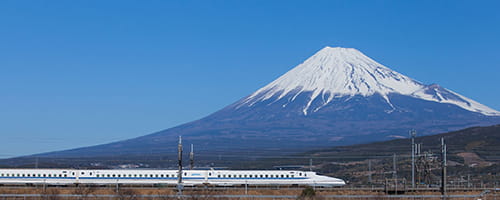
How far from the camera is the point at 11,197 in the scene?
76.4m

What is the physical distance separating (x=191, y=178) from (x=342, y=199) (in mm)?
22899

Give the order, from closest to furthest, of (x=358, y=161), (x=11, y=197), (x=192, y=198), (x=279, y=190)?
(x=192, y=198) → (x=11, y=197) → (x=279, y=190) → (x=358, y=161)

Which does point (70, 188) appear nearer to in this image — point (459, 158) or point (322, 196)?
point (322, 196)

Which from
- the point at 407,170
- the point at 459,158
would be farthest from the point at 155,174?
the point at 459,158

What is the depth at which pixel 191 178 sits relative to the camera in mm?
94312

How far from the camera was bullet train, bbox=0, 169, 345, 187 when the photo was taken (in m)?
94.4

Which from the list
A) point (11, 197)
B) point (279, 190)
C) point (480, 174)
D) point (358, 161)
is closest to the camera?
point (11, 197)

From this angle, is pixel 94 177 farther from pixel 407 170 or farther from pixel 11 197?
pixel 407 170

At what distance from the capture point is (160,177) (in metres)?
96.3

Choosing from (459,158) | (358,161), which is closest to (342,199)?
(459,158)

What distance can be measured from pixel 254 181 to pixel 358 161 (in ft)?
354

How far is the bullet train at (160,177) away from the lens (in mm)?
Result: 94438

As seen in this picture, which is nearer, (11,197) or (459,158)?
(11,197)

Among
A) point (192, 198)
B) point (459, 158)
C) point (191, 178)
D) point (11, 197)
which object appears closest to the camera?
point (192, 198)
